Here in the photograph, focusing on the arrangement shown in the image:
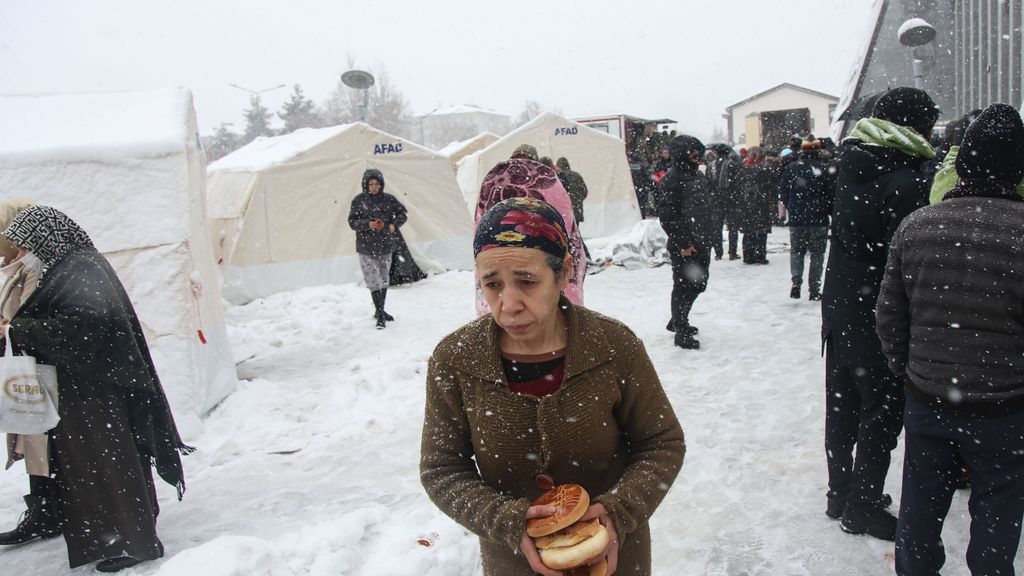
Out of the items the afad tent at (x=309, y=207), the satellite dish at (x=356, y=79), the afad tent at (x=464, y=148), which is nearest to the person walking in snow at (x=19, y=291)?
the afad tent at (x=309, y=207)

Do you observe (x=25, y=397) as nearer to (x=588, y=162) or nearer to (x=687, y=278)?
(x=687, y=278)

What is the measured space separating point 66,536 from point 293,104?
214 ft

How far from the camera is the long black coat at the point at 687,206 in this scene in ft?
21.8

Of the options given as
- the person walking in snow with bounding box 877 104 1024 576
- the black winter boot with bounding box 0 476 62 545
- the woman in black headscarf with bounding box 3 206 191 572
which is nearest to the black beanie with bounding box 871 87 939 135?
the person walking in snow with bounding box 877 104 1024 576

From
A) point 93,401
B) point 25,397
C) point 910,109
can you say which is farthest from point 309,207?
point 910,109

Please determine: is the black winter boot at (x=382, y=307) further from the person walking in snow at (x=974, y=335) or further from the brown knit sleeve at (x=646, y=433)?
the brown knit sleeve at (x=646, y=433)

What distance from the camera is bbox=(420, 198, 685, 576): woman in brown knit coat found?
5.52ft

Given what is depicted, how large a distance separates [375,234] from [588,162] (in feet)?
30.4

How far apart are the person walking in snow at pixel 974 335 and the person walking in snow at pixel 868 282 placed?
0.59 m

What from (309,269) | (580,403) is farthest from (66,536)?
(309,269)

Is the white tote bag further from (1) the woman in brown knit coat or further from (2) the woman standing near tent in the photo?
(1) the woman in brown knit coat

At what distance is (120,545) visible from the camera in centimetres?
366

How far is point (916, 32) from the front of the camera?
10.6 m

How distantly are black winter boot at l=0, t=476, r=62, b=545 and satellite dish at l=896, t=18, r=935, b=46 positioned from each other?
12350 millimetres
